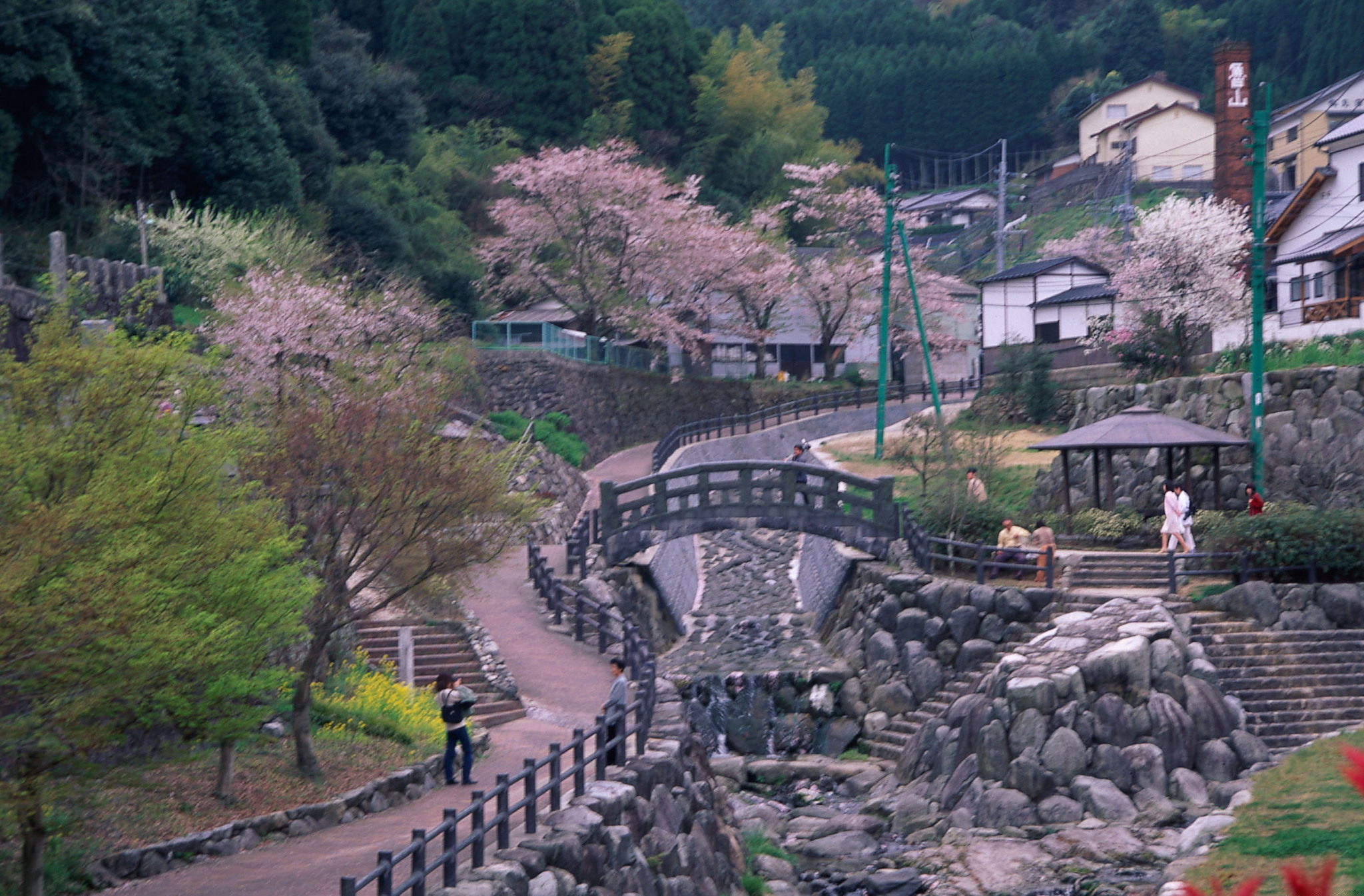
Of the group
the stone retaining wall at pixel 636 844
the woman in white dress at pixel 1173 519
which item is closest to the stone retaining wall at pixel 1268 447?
the woman in white dress at pixel 1173 519

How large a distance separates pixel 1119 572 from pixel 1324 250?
13765 mm

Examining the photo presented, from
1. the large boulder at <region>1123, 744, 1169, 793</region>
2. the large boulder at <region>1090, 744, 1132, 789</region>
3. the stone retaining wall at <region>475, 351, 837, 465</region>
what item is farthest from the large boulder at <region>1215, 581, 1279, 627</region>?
the stone retaining wall at <region>475, 351, 837, 465</region>

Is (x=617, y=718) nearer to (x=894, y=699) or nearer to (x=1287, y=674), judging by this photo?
(x=894, y=699)

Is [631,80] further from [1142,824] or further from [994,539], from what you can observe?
[1142,824]

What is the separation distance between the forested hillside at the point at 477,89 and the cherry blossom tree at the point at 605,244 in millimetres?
2883

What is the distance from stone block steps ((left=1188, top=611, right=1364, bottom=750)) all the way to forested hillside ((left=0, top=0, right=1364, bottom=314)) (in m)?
29.9

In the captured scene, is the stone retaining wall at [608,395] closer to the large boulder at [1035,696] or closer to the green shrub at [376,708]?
the green shrub at [376,708]

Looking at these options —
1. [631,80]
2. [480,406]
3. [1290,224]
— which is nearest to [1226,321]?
[1290,224]

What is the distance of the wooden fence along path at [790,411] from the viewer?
46281 millimetres

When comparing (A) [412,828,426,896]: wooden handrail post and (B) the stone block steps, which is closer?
(A) [412,828,426,896]: wooden handrail post

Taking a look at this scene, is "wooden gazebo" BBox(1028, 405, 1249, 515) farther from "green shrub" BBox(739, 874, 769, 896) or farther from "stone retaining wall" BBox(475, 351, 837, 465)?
"stone retaining wall" BBox(475, 351, 837, 465)

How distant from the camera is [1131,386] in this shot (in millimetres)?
35094

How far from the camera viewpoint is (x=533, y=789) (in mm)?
14148

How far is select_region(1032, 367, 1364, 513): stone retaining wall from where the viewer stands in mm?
28859
